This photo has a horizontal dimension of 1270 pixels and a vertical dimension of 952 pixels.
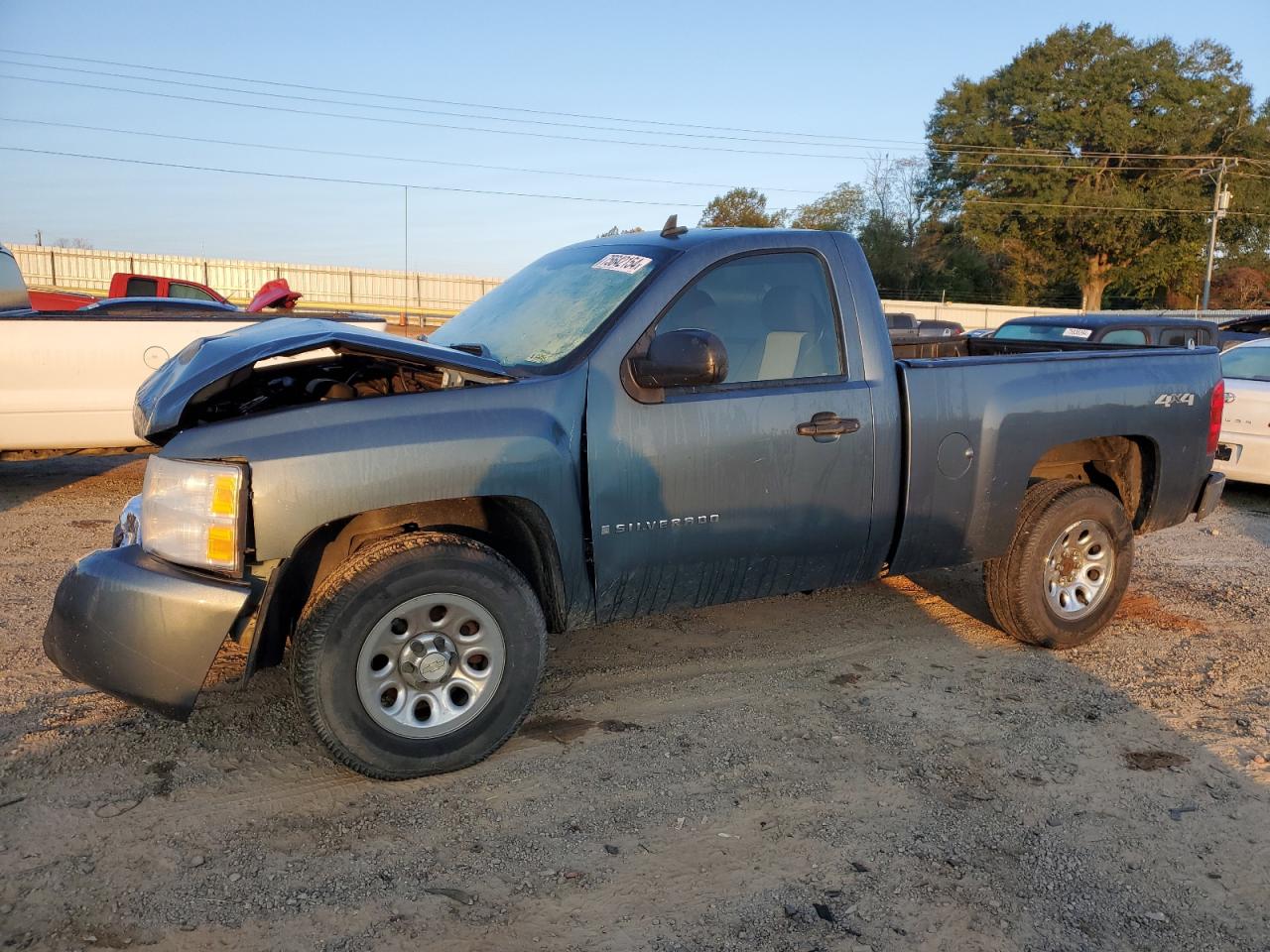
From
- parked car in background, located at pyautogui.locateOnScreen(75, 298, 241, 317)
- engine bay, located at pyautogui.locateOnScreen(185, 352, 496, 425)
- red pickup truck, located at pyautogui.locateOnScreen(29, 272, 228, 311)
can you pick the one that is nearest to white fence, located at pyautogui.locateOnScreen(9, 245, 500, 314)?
red pickup truck, located at pyautogui.locateOnScreen(29, 272, 228, 311)

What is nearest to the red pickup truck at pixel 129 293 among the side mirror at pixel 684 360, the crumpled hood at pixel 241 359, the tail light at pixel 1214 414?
the crumpled hood at pixel 241 359

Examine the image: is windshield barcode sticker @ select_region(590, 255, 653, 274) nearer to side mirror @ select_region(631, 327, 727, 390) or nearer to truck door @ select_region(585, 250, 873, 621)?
truck door @ select_region(585, 250, 873, 621)

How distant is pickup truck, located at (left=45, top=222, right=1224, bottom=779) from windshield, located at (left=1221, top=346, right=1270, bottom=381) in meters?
5.22

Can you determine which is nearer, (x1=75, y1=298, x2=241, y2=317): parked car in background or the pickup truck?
the pickup truck

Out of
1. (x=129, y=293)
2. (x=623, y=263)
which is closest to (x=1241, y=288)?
(x=129, y=293)

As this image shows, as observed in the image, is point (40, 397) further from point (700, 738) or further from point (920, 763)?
point (920, 763)

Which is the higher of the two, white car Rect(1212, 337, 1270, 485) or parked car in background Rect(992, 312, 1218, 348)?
parked car in background Rect(992, 312, 1218, 348)

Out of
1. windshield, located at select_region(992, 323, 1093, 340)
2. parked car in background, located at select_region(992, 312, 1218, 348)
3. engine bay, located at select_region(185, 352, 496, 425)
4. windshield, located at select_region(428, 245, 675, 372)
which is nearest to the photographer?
engine bay, located at select_region(185, 352, 496, 425)

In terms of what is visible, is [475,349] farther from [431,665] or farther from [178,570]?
[178,570]

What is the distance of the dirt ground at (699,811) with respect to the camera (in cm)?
275

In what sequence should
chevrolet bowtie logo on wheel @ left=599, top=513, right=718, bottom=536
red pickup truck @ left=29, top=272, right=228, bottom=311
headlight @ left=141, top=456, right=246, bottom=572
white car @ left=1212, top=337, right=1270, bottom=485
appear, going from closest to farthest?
1. headlight @ left=141, top=456, right=246, bottom=572
2. chevrolet bowtie logo on wheel @ left=599, top=513, right=718, bottom=536
3. white car @ left=1212, top=337, right=1270, bottom=485
4. red pickup truck @ left=29, top=272, right=228, bottom=311

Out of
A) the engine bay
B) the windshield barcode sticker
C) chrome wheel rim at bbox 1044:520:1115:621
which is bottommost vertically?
chrome wheel rim at bbox 1044:520:1115:621

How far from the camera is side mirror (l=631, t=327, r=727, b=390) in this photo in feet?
11.7

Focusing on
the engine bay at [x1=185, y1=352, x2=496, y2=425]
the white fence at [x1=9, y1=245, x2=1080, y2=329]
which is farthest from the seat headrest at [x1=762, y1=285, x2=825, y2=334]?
the white fence at [x1=9, y1=245, x2=1080, y2=329]
